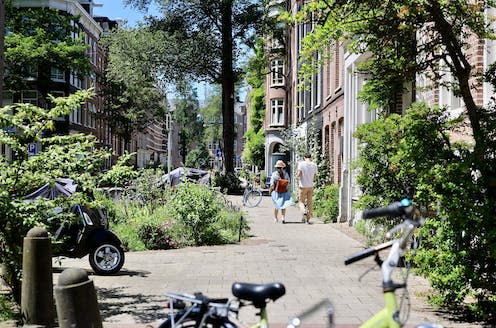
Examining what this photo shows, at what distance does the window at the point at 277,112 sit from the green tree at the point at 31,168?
43476 mm

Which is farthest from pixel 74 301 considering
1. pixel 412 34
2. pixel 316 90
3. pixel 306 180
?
pixel 316 90

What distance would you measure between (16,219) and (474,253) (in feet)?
15.9

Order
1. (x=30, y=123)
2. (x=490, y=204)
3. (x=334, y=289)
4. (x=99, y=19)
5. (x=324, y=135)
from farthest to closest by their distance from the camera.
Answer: (x=99, y=19) → (x=324, y=135) → (x=334, y=289) → (x=30, y=123) → (x=490, y=204)

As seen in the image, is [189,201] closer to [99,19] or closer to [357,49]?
[357,49]

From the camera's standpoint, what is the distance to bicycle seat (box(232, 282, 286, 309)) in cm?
348

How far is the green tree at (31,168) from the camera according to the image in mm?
7008

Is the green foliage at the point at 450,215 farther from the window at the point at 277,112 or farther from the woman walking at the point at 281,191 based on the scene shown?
the window at the point at 277,112

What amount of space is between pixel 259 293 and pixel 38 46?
38.2 meters

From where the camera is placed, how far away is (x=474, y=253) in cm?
654

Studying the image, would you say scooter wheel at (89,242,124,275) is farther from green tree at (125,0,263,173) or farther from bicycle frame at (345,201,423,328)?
green tree at (125,0,263,173)

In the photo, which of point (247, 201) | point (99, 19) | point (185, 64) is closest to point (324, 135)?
point (247, 201)

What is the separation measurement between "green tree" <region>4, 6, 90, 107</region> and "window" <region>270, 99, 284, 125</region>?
15813mm

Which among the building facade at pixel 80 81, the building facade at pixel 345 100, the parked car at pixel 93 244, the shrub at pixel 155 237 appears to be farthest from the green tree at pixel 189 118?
the parked car at pixel 93 244

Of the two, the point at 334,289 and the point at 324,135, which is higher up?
the point at 324,135
